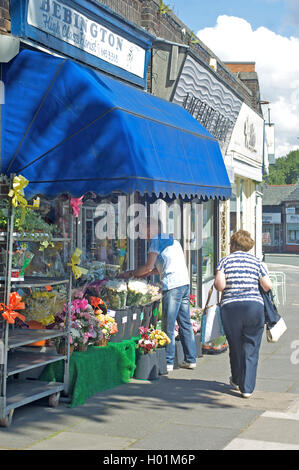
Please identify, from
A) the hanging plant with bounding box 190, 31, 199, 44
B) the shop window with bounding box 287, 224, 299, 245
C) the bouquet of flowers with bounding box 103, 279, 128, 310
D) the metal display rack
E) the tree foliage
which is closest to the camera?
the metal display rack

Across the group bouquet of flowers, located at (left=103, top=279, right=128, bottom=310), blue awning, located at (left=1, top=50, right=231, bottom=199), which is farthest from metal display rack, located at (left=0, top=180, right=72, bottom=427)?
bouquet of flowers, located at (left=103, top=279, right=128, bottom=310)

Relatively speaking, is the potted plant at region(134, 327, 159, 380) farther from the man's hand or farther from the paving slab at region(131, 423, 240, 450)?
the paving slab at region(131, 423, 240, 450)

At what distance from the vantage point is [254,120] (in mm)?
19594

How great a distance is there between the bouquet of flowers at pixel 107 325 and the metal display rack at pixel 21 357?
2.55 ft

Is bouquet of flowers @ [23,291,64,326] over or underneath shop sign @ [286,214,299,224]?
underneath

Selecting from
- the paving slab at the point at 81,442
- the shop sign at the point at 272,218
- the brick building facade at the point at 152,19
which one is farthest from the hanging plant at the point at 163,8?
the shop sign at the point at 272,218

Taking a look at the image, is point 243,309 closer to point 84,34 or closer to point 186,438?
point 186,438

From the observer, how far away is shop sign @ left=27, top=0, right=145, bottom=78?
25.0 feet

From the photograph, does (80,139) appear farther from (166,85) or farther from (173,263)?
(166,85)

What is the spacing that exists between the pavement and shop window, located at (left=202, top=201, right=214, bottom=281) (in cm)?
605

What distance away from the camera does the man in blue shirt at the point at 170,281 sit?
8.84 meters

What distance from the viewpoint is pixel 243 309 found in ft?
24.6

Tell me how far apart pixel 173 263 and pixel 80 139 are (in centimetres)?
254

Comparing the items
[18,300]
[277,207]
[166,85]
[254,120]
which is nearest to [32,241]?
[18,300]
